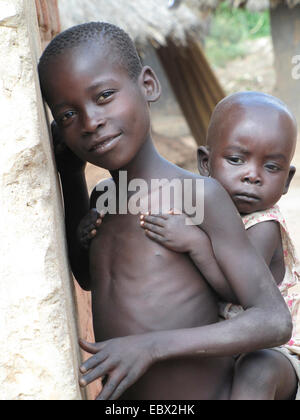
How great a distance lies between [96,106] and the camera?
1.65 m

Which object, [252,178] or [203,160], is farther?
[203,160]

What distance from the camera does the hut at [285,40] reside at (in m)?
11.9

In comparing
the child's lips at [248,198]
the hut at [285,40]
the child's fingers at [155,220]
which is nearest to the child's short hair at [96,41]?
the child's fingers at [155,220]

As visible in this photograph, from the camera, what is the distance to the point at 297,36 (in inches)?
468

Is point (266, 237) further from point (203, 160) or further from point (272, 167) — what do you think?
point (203, 160)

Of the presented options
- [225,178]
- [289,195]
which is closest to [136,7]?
[289,195]

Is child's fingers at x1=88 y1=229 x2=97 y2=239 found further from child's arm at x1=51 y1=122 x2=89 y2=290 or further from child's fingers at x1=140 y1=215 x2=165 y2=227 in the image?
child's fingers at x1=140 y1=215 x2=165 y2=227

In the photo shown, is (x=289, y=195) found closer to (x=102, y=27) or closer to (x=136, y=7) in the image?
(x=136, y=7)

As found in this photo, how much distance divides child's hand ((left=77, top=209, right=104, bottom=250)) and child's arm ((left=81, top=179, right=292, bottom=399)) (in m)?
0.36

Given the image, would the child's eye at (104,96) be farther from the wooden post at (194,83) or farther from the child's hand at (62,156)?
the wooden post at (194,83)

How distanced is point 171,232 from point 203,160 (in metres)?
0.58

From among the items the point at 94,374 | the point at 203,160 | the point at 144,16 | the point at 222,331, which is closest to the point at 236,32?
the point at 144,16

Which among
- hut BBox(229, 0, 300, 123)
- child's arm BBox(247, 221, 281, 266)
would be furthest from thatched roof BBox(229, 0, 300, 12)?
child's arm BBox(247, 221, 281, 266)

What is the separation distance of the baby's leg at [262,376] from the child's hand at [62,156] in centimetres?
81
